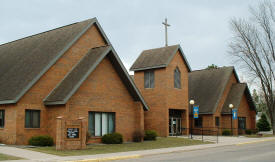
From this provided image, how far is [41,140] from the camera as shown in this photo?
78.4 ft

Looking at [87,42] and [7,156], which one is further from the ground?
[87,42]

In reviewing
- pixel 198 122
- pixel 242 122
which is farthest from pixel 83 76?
pixel 242 122

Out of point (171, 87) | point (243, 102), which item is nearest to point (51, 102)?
point (171, 87)

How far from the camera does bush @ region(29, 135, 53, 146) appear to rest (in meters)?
23.8

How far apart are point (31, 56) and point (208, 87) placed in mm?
24379

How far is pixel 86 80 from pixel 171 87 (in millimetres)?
13483

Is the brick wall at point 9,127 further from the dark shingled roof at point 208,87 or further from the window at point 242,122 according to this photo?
the window at point 242,122

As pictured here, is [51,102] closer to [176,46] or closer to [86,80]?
[86,80]

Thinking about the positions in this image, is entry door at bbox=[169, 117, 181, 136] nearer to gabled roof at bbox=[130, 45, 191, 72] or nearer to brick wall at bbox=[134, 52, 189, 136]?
brick wall at bbox=[134, 52, 189, 136]

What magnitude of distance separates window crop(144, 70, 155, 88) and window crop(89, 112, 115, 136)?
10.9 metres

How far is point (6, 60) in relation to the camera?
3094cm

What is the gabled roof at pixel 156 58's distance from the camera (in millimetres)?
37562

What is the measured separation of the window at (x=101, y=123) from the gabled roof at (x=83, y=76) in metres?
2.89

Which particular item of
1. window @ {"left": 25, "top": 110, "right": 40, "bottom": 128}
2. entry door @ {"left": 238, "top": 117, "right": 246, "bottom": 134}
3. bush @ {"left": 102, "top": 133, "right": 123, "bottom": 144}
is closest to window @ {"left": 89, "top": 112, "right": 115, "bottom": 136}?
bush @ {"left": 102, "top": 133, "right": 123, "bottom": 144}
